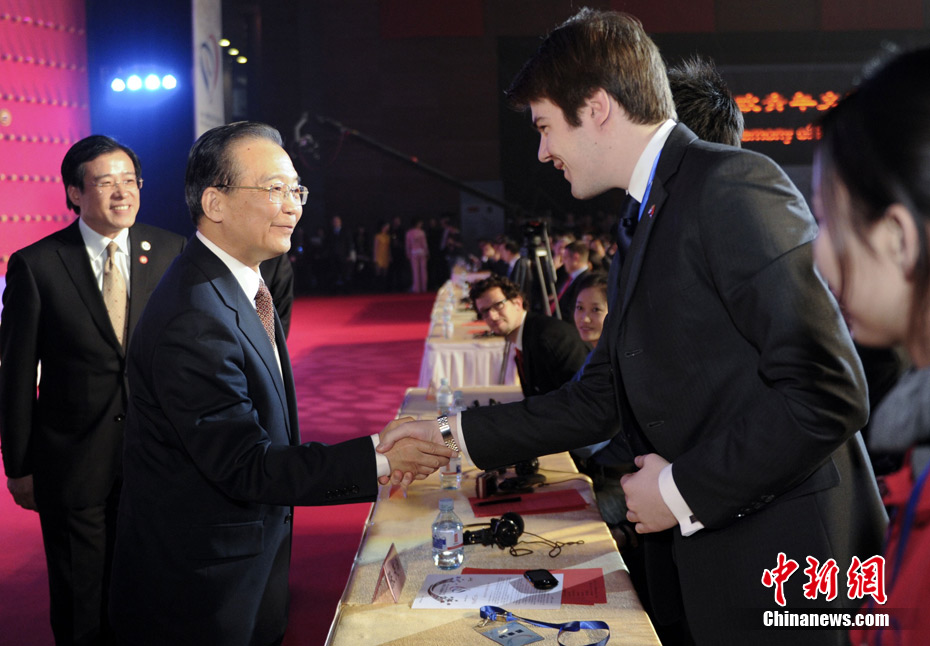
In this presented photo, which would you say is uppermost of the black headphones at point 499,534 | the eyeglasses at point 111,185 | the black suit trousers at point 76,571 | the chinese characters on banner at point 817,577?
the eyeglasses at point 111,185

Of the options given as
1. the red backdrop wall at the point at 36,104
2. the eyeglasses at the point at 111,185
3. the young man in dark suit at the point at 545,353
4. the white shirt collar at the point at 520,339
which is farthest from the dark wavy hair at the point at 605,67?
the red backdrop wall at the point at 36,104


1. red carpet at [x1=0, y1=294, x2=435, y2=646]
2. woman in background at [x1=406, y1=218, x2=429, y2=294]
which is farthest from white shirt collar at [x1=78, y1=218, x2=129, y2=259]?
woman in background at [x1=406, y1=218, x2=429, y2=294]

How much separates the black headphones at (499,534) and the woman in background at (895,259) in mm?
1208

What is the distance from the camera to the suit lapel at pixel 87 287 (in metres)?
2.58

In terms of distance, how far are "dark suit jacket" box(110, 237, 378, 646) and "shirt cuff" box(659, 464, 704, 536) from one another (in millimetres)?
616

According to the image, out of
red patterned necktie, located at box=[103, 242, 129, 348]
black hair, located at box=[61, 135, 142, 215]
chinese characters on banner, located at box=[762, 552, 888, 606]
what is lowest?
chinese characters on banner, located at box=[762, 552, 888, 606]

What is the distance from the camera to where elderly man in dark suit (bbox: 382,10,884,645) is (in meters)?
1.12

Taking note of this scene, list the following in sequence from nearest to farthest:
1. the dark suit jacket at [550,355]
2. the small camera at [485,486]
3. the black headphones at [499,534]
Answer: the black headphones at [499,534], the small camera at [485,486], the dark suit jacket at [550,355]

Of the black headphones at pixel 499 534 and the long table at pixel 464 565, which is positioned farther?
the black headphones at pixel 499 534

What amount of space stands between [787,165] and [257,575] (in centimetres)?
1497

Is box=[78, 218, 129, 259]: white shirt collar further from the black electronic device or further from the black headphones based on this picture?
the black electronic device

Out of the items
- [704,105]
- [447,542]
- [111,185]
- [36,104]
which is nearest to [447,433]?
[447,542]

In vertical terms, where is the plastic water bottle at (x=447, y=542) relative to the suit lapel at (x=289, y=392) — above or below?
below

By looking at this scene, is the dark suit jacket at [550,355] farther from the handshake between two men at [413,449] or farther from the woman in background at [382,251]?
the woman in background at [382,251]
